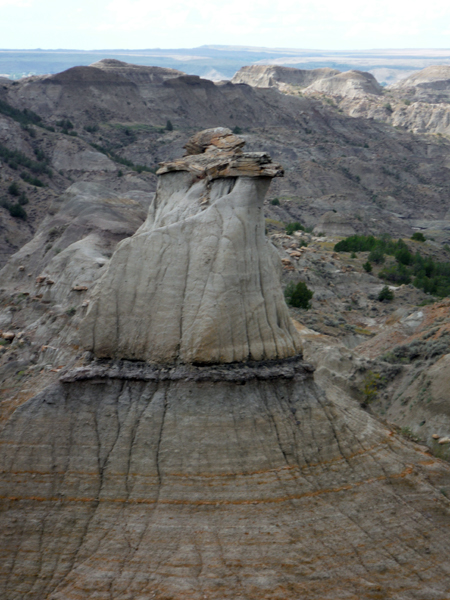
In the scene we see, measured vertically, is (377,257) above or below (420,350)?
below

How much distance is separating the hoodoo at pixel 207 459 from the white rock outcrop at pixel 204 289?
0.04m

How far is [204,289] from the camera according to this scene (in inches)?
577

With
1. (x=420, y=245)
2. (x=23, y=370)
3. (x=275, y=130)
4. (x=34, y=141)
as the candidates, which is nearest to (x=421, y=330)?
(x=23, y=370)

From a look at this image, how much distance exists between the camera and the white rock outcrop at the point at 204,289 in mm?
14555

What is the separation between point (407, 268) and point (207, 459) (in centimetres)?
4452

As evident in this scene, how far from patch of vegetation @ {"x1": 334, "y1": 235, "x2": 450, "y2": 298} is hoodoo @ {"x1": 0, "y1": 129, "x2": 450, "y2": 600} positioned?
1384 inches

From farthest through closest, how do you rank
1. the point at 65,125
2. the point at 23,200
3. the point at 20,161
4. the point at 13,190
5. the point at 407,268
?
the point at 65,125
the point at 20,161
the point at 13,190
the point at 23,200
the point at 407,268

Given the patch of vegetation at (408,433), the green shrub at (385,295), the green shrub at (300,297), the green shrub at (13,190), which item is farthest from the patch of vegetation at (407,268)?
the green shrub at (13,190)

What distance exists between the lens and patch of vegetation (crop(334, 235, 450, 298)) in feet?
162

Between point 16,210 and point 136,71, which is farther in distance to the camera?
point 136,71

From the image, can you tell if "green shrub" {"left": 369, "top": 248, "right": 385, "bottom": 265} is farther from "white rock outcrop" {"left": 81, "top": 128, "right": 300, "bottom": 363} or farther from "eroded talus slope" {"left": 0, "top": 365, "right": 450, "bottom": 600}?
"eroded talus slope" {"left": 0, "top": 365, "right": 450, "bottom": 600}

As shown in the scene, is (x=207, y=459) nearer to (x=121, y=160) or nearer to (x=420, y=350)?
(x=420, y=350)

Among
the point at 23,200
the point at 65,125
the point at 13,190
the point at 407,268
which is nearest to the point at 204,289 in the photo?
the point at 407,268

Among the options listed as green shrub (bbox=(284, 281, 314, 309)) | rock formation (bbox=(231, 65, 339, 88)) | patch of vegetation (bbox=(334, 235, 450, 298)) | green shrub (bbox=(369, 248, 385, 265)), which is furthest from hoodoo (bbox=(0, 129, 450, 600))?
rock formation (bbox=(231, 65, 339, 88))
